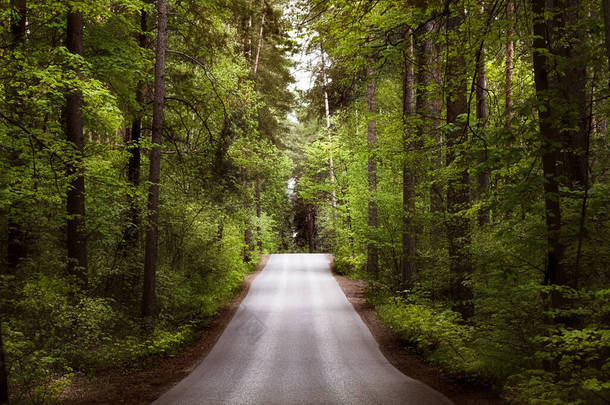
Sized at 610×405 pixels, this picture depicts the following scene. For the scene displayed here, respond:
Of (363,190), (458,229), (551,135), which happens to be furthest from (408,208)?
(551,135)

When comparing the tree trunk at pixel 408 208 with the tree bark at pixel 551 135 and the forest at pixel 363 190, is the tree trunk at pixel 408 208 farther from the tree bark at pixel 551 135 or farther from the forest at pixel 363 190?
the tree bark at pixel 551 135

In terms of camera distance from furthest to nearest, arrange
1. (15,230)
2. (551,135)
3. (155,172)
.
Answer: (155,172) → (15,230) → (551,135)

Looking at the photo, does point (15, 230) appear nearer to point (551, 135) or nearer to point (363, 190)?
point (363, 190)

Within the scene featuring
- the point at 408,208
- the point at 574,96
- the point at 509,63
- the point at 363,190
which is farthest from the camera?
the point at 363,190

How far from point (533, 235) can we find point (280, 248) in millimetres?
44198

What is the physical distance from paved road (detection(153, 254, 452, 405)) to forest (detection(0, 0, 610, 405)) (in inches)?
45.1

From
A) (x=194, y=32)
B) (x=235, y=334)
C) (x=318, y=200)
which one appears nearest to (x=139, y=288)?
(x=235, y=334)

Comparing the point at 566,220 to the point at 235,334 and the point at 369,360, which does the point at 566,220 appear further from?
the point at 235,334

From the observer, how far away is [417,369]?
842 cm

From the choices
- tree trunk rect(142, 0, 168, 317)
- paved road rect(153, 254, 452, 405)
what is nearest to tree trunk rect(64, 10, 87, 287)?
tree trunk rect(142, 0, 168, 317)

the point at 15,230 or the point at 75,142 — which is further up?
the point at 75,142

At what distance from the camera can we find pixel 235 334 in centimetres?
1151

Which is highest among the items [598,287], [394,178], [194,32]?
[194,32]

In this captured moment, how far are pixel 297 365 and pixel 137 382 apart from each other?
10.4 ft
